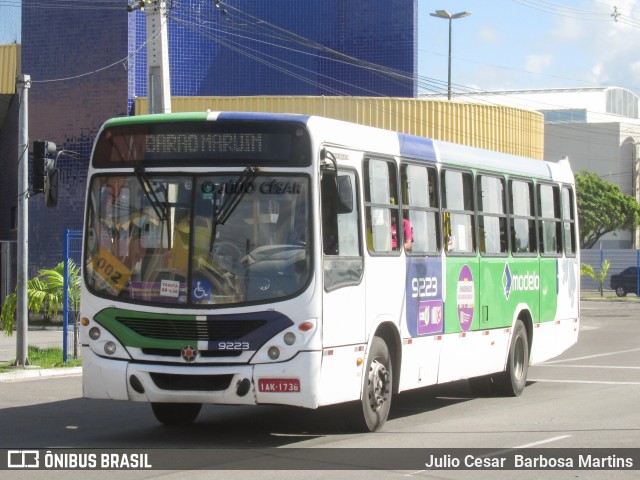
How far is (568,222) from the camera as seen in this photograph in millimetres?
18250

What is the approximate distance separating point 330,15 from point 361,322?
27.9 meters

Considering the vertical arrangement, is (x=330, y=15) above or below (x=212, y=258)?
above

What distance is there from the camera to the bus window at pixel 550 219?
17.1 meters

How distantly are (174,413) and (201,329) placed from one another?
218 cm

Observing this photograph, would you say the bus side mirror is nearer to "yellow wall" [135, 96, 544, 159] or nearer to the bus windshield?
the bus windshield

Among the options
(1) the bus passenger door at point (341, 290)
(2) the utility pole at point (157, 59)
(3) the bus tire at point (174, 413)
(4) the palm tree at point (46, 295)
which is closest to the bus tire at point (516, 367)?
(1) the bus passenger door at point (341, 290)

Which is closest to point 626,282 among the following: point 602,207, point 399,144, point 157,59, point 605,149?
point 602,207

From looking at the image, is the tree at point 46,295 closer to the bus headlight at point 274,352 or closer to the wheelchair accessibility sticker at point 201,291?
the wheelchair accessibility sticker at point 201,291

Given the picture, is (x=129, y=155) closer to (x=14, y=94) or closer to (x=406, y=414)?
(x=406, y=414)

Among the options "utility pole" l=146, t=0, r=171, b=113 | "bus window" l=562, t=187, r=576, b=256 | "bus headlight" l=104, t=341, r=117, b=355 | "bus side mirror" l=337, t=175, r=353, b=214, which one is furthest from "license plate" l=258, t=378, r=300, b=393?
"utility pole" l=146, t=0, r=171, b=113

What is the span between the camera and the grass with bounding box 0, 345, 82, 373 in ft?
64.2

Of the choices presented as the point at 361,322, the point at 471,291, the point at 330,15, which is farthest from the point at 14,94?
A: the point at 361,322

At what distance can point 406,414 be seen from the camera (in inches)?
544

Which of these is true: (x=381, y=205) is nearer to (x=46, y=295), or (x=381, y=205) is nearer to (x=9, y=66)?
(x=46, y=295)
